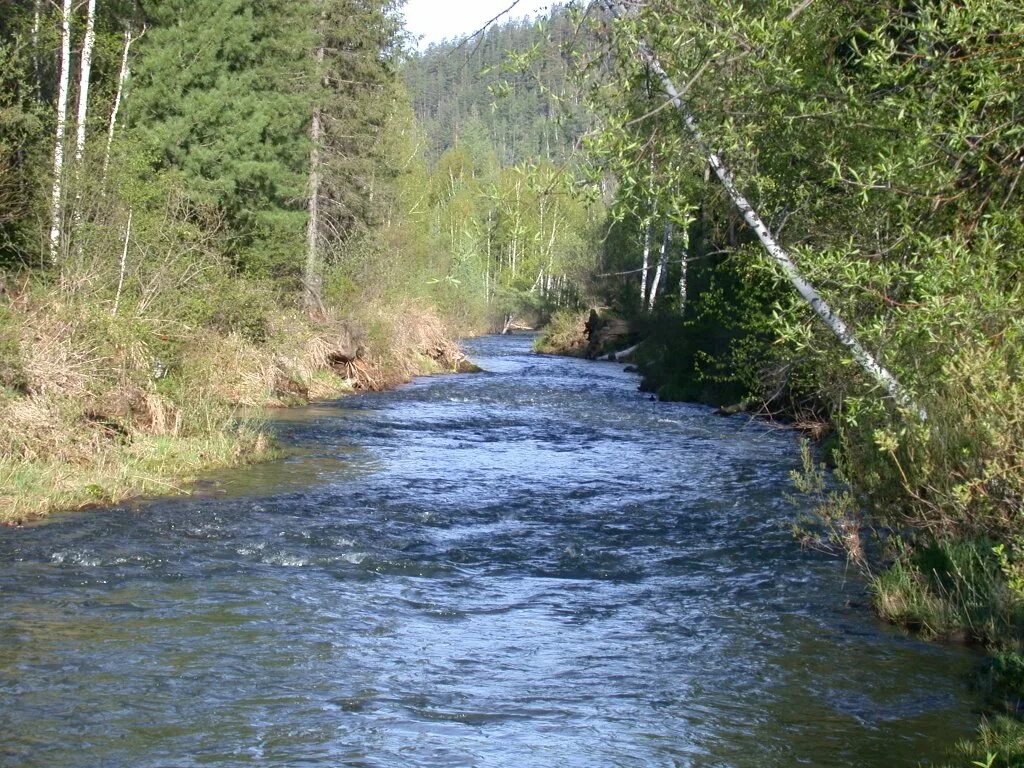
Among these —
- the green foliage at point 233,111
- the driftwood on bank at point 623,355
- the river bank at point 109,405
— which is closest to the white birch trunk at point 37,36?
the green foliage at point 233,111

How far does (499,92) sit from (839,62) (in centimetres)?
357

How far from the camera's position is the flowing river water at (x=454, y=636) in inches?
305

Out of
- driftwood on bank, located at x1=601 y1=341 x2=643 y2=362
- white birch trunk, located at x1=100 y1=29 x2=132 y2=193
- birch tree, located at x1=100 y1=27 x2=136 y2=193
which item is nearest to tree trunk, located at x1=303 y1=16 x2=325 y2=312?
birch tree, located at x1=100 y1=27 x2=136 y2=193

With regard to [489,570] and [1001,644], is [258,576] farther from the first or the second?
[1001,644]

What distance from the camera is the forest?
8.48 meters

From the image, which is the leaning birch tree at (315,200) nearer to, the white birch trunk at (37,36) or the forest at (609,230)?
the forest at (609,230)

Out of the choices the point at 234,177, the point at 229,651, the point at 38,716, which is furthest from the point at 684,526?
the point at 234,177

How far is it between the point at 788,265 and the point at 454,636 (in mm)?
4310

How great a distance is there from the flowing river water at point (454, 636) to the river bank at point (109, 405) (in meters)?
0.71

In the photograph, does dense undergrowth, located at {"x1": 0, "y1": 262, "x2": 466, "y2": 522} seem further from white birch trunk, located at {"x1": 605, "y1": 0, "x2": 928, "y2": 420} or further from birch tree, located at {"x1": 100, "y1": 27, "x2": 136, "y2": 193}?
white birch trunk, located at {"x1": 605, "y1": 0, "x2": 928, "y2": 420}

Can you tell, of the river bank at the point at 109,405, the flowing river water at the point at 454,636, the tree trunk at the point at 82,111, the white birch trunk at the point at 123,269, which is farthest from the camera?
the tree trunk at the point at 82,111

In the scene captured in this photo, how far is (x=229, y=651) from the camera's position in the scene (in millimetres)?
9453

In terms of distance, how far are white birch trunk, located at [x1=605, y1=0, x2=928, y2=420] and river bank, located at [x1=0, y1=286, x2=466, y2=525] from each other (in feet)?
30.2

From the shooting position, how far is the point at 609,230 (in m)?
12.8
